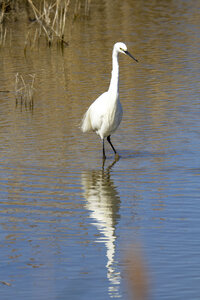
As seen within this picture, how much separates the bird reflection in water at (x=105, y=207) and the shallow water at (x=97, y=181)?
12mm

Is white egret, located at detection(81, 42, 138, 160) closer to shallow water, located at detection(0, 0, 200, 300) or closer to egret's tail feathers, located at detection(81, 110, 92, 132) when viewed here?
egret's tail feathers, located at detection(81, 110, 92, 132)

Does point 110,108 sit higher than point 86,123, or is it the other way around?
point 110,108

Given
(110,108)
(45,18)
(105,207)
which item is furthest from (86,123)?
(45,18)

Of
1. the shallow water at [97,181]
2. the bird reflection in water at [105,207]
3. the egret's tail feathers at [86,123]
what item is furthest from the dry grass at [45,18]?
the bird reflection in water at [105,207]

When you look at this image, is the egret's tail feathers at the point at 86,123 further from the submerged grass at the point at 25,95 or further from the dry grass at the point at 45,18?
the dry grass at the point at 45,18

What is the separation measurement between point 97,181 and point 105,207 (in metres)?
1.28

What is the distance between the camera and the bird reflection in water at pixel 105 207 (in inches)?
205

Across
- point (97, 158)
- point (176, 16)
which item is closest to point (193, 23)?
point (176, 16)

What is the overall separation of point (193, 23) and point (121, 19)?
310 cm

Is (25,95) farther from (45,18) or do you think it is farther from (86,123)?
(45,18)

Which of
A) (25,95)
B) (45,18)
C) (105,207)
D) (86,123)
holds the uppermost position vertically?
(45,18)

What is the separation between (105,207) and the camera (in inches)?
278

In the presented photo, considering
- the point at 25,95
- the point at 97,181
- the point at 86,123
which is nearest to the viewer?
the point at 97,181

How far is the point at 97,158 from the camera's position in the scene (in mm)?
9430
